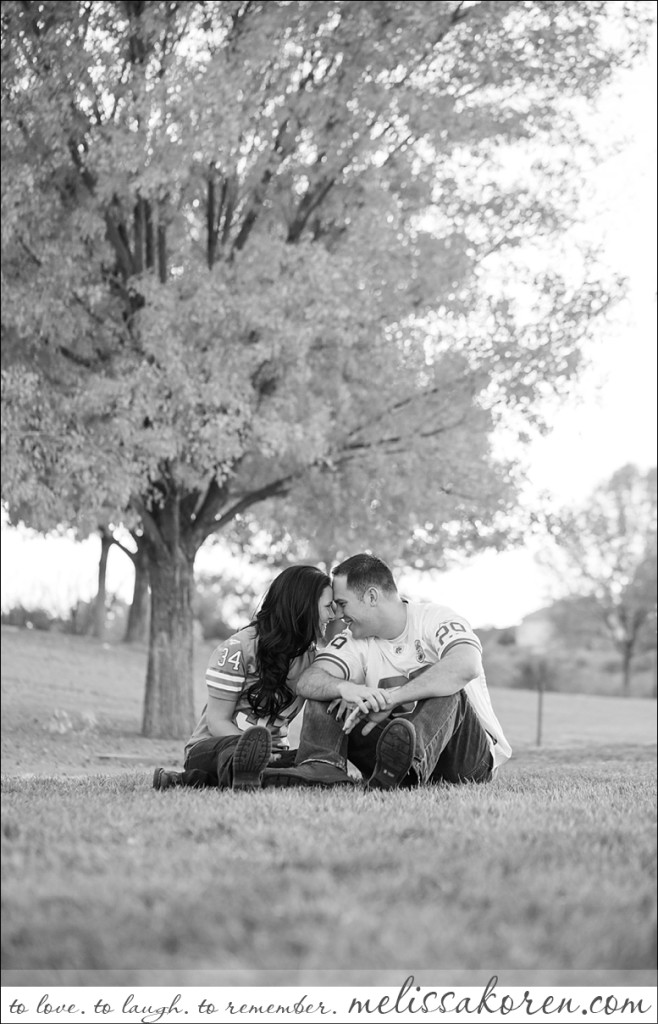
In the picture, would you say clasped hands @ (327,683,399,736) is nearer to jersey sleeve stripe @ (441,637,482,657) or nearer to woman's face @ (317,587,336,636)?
jersey sleeve stripe @ (441,637,482,657)

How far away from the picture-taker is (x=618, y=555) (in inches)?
1869

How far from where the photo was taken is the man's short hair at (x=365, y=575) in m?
6.15

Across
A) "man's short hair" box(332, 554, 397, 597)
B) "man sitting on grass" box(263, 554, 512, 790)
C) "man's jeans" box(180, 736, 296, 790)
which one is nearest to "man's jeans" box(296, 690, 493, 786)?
"man sitting on grass" box(263, 554, 512, 790)

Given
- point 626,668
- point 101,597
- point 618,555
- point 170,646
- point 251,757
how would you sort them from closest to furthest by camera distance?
point 251,757
point 170,646
point 101,597
point 626,668
point 618,555

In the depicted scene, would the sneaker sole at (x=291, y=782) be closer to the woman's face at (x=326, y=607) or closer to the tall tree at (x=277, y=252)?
the woman's face at (x=326, y=607)

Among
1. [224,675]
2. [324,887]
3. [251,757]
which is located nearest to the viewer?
[324,887]

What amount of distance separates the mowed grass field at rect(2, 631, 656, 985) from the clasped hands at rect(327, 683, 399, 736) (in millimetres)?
442

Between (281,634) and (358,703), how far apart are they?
0.72 meters

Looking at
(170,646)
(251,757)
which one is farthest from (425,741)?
(170,646)

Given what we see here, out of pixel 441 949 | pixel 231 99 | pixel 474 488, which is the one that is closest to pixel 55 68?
pixel 231 99

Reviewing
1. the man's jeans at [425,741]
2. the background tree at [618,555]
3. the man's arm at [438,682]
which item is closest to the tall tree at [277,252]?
the man's jeans at [425,741]

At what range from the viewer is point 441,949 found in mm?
2910

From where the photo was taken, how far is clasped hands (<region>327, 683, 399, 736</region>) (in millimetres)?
5715

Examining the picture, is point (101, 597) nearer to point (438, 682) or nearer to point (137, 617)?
point (137, 617)
